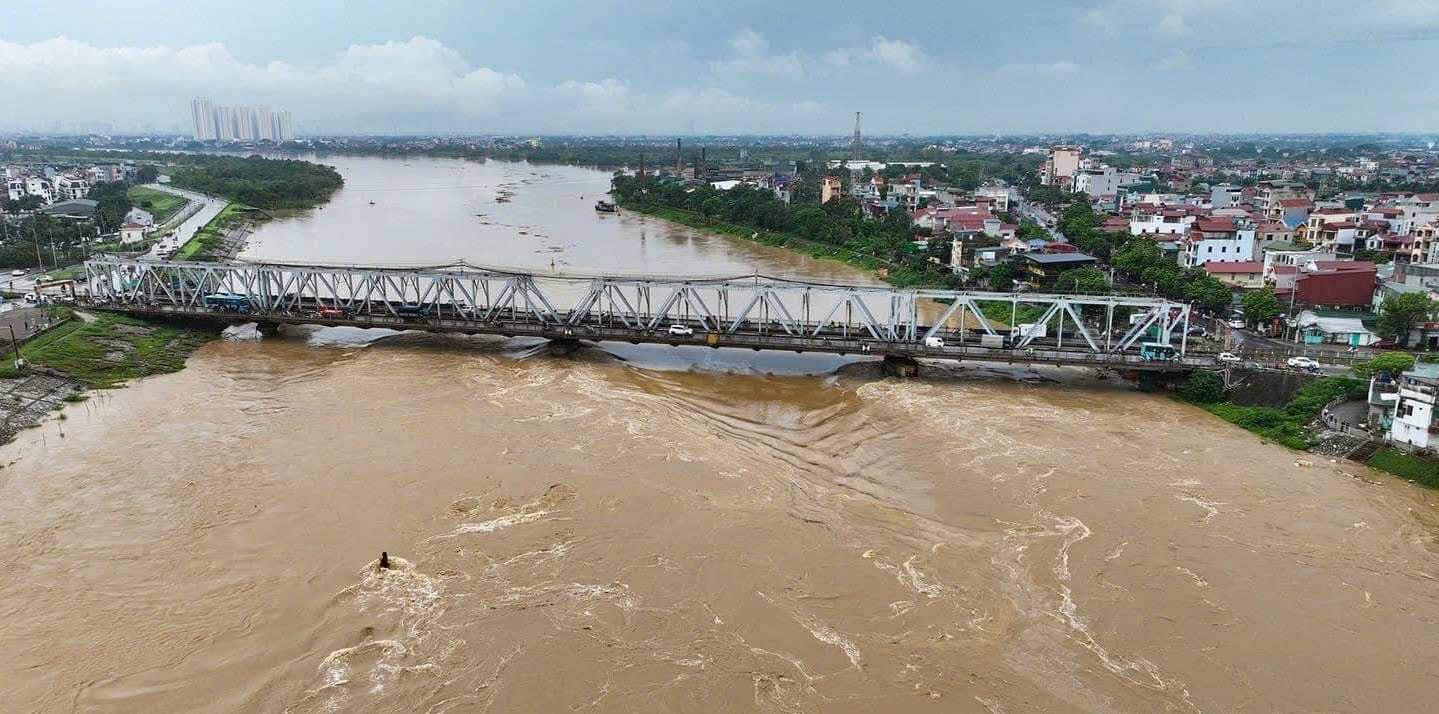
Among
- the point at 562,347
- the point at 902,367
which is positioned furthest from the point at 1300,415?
the point at 562,347

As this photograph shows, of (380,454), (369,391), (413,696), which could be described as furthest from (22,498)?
(413,696)

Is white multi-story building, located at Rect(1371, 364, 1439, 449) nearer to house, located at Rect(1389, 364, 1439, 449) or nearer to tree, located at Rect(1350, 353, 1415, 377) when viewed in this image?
house, located at Rect(1389, 364, 1439, 449)

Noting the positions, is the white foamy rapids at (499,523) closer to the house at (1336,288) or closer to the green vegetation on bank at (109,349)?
the green vegetation on bank at (109,349)

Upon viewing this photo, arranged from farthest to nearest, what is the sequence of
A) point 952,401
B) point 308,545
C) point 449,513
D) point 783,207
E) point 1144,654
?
point 783,207 < point 952,401 < point 449,513 < point 308,545 < point 1144,654

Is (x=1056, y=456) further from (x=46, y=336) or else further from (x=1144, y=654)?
(x=46, y=336)

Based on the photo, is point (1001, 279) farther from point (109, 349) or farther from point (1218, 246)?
point (109, 349)
